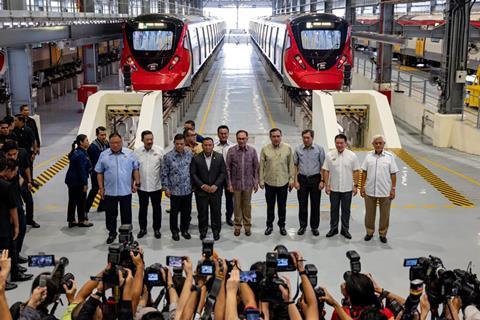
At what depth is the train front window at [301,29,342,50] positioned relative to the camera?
16.6 metres

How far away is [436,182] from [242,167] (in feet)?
14.8

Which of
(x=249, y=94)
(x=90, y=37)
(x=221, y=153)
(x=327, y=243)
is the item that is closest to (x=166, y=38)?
(x=90, y=37)

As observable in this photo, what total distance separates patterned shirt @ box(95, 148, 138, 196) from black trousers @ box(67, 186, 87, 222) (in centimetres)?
65

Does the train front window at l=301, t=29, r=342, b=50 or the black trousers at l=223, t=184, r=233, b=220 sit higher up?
the train front window at l=301, t=29, r=342, b=50

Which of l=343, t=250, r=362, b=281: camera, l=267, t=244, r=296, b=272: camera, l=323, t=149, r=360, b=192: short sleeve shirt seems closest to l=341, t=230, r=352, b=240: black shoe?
l=323, t=149, r=360, b=192: short sleeve shirt

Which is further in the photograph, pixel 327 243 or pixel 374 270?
pixel 327 243

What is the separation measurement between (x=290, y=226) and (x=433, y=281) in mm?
4256

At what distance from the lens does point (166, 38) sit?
1639 centimetres

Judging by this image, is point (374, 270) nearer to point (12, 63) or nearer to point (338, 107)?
point (338, 107)

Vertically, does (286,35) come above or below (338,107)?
above

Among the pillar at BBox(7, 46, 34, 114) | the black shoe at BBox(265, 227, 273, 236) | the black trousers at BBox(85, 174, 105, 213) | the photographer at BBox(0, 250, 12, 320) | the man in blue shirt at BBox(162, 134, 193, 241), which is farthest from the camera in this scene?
the pillar at BBox(7, 46, 34, 114)

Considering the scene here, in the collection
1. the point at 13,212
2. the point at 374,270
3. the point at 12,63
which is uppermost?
the point at 12,63

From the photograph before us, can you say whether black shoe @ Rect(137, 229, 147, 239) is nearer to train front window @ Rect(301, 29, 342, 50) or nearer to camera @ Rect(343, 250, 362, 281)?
camera @ Rect(343, 250, 362, 281)

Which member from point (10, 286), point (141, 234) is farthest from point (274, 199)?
point (10, 286)
